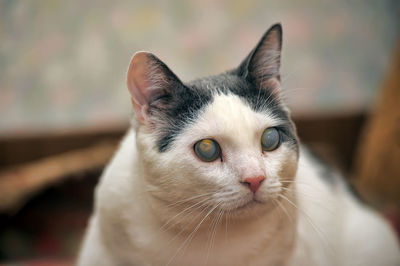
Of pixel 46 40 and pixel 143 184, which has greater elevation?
pixel 46 40

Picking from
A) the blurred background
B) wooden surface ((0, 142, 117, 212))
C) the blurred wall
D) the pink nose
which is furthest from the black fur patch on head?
the blurred wall

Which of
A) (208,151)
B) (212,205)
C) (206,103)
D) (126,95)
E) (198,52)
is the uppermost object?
(198,52)

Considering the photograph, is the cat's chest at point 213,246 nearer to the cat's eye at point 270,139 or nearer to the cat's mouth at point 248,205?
the cat's mouth at point 248,205

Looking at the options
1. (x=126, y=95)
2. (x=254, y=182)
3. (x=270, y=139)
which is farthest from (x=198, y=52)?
(x=254, y=182)

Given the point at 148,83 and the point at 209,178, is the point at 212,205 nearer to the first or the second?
the point at 209,178

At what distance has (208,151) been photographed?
37.7 inches

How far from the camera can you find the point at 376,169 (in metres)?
2.36

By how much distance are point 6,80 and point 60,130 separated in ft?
2.37

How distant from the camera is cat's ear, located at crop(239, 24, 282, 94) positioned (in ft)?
3.36

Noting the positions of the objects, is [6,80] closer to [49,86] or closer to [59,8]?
[59,8]

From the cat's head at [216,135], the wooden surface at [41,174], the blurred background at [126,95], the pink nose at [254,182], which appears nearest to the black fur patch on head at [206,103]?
the cat's head at [216,135]

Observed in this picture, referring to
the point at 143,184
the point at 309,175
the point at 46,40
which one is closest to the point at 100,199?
the point at 143,184

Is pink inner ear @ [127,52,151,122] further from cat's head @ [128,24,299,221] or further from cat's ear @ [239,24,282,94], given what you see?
cat's ear @ [239,24,282,94]

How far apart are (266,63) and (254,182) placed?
0.34 metres
